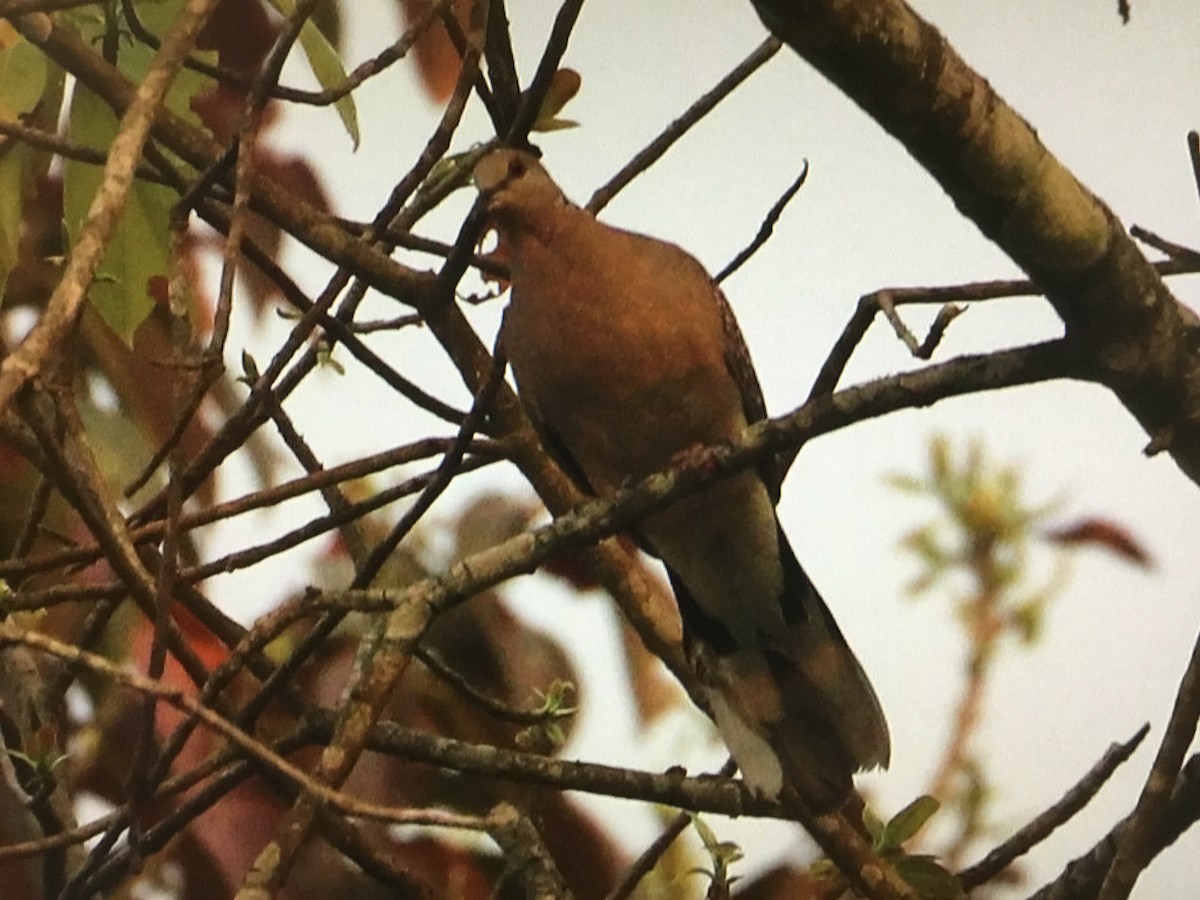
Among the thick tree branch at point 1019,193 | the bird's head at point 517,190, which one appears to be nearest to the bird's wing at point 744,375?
the bird's head at point 517,190

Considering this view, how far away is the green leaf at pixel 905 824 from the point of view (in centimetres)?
102

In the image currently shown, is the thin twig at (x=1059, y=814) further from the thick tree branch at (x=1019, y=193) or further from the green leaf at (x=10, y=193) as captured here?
the green leaf at (x=10, y=193)

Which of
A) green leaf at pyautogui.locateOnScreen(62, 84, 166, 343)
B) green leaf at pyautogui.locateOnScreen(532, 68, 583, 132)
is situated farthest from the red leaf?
green leaf at pyautogui.locateOnScreen(62, 84, 166, 343)

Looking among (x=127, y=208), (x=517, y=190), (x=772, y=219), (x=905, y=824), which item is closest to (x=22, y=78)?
(x=127, y=208)

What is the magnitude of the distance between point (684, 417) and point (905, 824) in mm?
382

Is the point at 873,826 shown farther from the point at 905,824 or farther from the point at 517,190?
the point at 517,190

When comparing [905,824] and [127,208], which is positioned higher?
[127,208]

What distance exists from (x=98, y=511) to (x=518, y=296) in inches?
18.3

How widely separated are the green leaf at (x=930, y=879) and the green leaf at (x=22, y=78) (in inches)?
34.3

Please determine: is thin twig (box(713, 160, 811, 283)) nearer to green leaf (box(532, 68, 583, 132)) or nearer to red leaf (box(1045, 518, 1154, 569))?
green leaf (box(532, 68, 583, 132))

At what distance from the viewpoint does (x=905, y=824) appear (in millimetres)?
1015

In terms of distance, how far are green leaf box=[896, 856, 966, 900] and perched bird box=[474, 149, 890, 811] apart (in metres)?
0.08

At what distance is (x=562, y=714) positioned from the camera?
3.50 feet

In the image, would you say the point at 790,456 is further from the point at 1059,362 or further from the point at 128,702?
the point at 128,702
